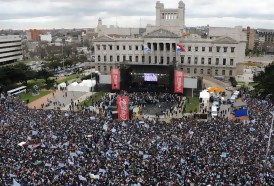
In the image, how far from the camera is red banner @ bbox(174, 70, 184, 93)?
58438mm

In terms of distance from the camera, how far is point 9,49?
11525 centimetres

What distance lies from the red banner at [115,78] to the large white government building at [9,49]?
6541cm

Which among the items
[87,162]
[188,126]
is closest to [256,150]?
[188,126]

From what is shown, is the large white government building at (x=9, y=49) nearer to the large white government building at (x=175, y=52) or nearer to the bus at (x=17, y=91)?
the large white government building at (x=175, y=52)

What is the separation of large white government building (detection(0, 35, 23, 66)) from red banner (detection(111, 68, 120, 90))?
215 ft

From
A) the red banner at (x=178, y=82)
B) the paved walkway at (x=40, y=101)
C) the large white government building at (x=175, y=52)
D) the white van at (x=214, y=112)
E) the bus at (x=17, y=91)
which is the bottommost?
the paved walkway at (x=40, y=101)

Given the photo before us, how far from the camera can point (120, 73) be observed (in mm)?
65812

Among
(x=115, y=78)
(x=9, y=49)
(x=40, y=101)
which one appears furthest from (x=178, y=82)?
(x=9, y=49)

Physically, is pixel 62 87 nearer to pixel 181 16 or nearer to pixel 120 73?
pixel 120 73

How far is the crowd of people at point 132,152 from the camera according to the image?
85.8ft

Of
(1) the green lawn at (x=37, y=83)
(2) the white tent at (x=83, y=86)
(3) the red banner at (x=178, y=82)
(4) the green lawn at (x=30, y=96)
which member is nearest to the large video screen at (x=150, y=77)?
(3) the red banner at (x=178, y=82)

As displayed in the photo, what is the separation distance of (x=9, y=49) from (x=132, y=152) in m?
100

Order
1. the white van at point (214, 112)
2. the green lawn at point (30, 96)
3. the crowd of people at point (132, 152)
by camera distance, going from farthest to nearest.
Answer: the green lawn at point (30, 96), the white van at point (214, 112), the crowd of people at point (132, 152)

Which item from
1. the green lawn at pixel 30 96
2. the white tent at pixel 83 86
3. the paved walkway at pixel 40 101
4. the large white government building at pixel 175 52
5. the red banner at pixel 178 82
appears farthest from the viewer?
the large white government building at pixel 175 52
